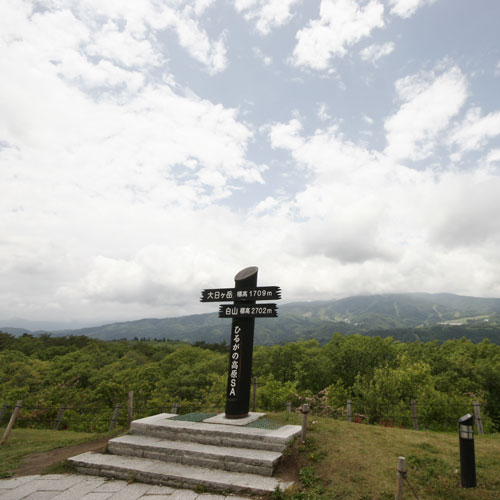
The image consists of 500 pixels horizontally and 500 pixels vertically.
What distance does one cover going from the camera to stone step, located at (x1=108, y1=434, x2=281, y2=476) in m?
7.00

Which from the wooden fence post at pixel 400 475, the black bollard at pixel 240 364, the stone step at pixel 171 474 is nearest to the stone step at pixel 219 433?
the stone step at pixel 171 474

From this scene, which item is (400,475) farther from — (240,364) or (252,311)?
(252,311)

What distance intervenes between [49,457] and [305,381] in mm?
31867

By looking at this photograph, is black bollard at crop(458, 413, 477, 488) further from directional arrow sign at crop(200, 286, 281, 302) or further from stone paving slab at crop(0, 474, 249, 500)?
directional arrow sign at crop(200, 286, 281, 302)

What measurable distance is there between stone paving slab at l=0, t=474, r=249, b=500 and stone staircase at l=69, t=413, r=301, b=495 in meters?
0.23

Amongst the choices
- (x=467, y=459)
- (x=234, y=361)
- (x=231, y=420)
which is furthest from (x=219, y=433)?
(x=467, y=459)

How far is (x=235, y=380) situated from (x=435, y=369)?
3604cm

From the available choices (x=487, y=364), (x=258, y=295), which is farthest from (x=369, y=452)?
(x=487, y=364)

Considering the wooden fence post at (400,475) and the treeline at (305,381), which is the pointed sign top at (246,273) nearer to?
the treeline at (305,381)

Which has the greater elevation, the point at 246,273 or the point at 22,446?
the point at 246,273

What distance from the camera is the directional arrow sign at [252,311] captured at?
10.7m

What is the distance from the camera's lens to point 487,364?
3272 cm

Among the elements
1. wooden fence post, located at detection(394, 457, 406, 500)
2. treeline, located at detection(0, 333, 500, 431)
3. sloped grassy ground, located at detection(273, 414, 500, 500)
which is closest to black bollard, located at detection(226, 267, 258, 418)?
sloped grassy ground, located at detection(273, 414, 500, 500)

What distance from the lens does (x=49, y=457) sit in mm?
9180
